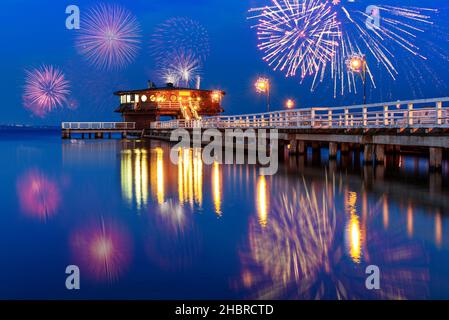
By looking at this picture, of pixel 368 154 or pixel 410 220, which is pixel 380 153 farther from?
pixel 410 220

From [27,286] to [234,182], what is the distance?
14129mm

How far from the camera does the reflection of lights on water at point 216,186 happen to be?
16.9 metres

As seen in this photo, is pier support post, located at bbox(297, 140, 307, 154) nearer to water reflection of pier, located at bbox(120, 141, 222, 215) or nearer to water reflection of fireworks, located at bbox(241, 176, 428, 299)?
water reflection of pier, located at bbox(120, 141, 222, 215)

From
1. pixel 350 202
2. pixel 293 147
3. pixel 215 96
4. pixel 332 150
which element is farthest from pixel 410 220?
pixel 215 96

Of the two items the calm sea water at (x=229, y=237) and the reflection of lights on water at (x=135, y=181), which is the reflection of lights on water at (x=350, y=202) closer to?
the calm sea water at (x=229, y=237)

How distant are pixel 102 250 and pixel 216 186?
10535mm

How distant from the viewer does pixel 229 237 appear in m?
12.5

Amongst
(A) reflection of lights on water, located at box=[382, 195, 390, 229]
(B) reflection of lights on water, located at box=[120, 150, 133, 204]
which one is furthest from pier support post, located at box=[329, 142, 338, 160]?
(A) reflection of lights on water, located at box=[382, 195, 390, 229]

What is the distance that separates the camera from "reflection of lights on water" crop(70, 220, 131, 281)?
31.9 ft

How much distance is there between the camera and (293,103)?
7194 centimetres

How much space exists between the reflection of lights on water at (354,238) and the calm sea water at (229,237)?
21 mm
